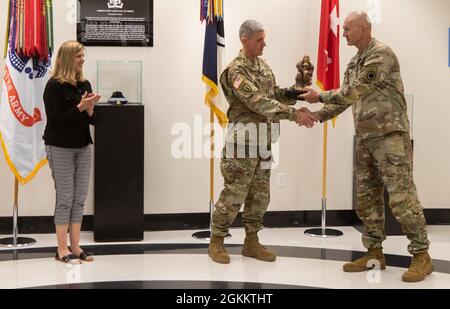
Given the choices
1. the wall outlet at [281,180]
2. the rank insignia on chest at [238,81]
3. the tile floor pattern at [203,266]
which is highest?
the rank insignia on chest at [238,81]

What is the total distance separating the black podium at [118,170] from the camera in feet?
16.5

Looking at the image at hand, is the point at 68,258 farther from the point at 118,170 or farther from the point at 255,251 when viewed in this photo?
the point at 255,251

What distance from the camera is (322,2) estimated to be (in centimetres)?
550

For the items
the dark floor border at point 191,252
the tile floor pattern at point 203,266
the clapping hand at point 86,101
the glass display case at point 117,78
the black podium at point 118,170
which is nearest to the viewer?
the tile floor pattern at point 203,266

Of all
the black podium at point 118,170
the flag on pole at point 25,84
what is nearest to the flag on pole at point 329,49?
the black podium at point 118,170

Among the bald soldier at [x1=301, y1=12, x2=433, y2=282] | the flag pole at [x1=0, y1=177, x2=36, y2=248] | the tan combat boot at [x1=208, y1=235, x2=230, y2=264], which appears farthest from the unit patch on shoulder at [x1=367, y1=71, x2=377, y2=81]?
the flag pole at [x1=0, y1=177, x2=36, y2=248]

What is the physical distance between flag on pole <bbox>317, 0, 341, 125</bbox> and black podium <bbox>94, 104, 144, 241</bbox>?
1553 millimetres

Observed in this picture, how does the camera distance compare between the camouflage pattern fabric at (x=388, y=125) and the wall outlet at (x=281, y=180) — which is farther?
the wall outlet at (x=281, y=180)

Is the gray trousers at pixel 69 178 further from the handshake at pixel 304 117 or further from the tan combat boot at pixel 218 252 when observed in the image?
the handshake at pixel 304 117

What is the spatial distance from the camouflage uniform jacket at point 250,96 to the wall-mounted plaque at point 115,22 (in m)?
1.33

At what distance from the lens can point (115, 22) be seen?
537 cm
